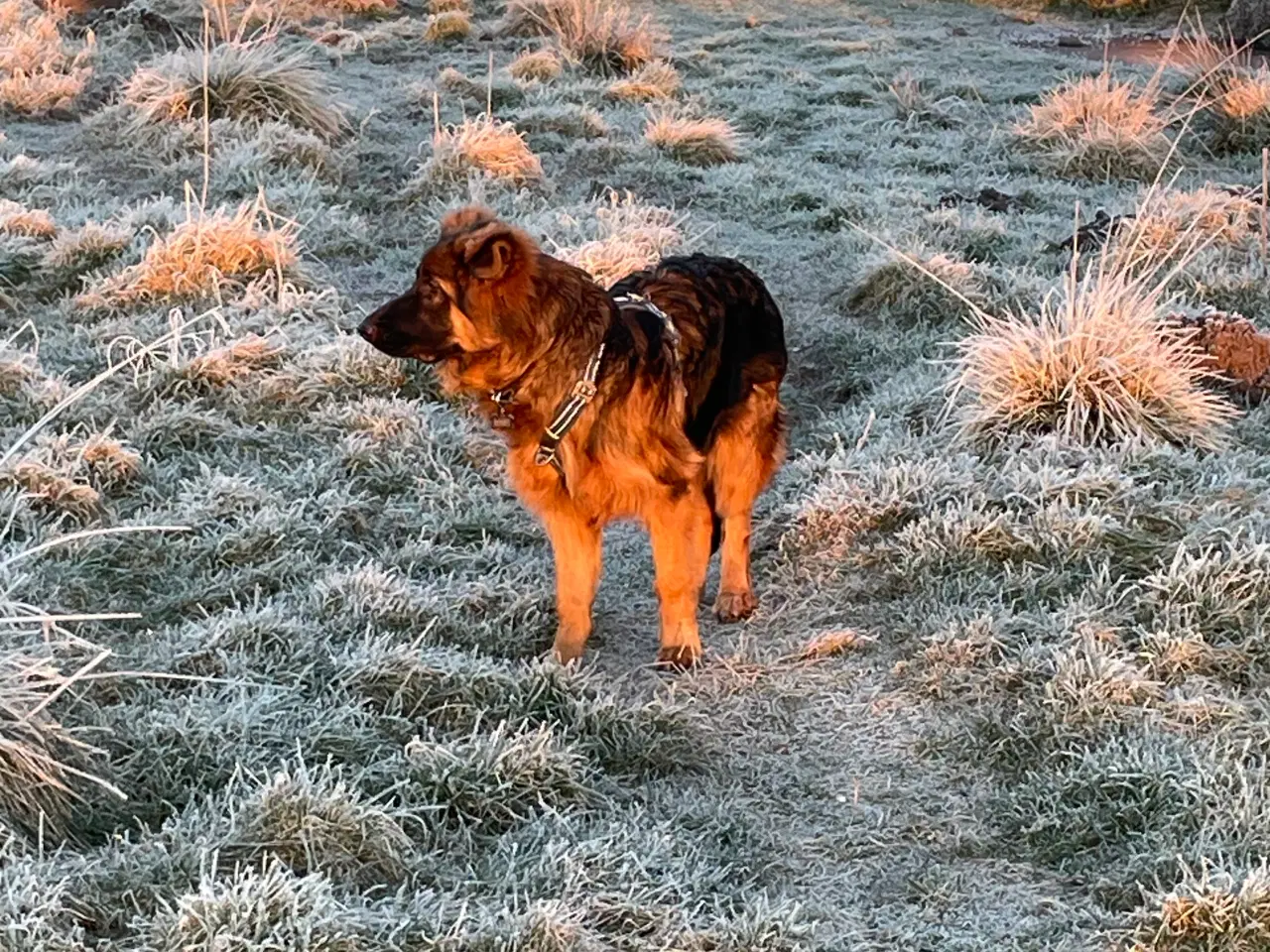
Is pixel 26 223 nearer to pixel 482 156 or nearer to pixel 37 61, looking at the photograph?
pixel 482 156

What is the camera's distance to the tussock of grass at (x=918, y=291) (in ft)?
26.1

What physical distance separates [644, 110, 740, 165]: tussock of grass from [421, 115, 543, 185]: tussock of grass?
1191 mm

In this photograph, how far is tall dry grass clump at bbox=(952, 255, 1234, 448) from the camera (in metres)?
5.96

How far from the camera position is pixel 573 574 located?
185 inches

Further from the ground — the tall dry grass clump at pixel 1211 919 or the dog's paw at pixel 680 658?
the tall dry grass clump at pixel 1211 919

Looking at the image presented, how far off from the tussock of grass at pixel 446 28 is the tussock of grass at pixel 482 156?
510 centimetres

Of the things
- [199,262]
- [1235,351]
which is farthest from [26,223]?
[1235,351]

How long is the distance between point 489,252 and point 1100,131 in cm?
822

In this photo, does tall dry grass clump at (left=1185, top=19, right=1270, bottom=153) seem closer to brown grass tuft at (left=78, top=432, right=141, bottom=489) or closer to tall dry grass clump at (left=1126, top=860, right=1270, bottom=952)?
brown grass tuft at (left=78, top=432, right=141, bottom=489)

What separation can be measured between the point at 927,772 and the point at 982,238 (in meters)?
5.62

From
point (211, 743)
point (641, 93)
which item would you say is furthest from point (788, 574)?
point (641, 93)

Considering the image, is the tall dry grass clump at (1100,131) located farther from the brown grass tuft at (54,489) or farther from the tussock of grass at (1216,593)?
the brown grass tuft at (54,489)

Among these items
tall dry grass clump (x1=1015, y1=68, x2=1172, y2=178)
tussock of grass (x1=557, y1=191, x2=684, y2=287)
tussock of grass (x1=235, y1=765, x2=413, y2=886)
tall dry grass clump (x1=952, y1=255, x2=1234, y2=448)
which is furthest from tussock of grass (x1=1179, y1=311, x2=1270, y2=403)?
tussock of grass (x1=235, y1=765, x2=413, y2=886)

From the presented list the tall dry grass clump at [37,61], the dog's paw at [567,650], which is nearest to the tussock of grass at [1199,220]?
the dog's paw at [567,650]
